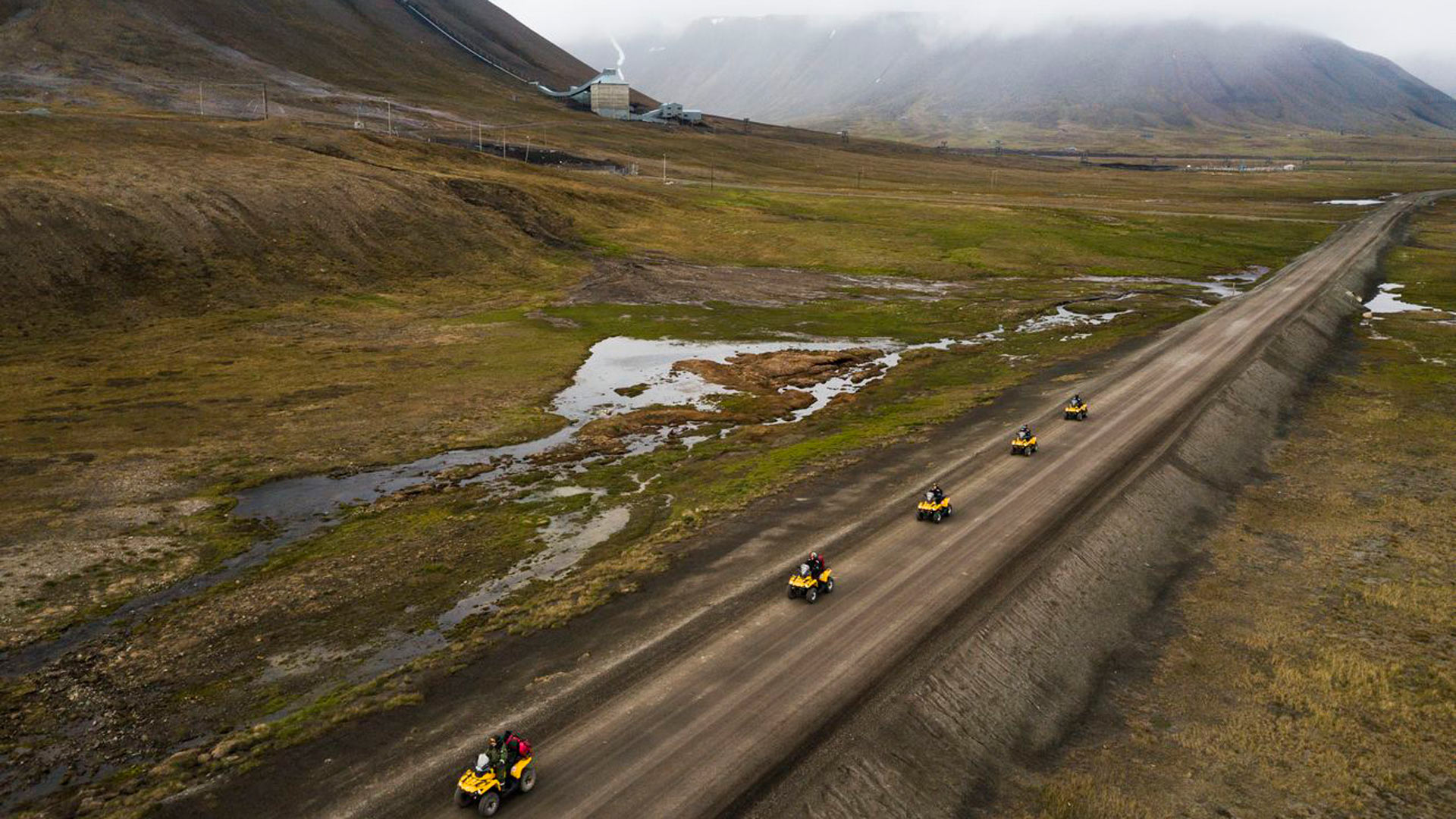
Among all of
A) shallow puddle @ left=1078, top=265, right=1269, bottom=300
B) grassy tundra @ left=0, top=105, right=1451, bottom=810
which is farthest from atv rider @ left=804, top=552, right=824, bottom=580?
shallow puddle @ left=1078, top=265, right=1269, bottom=300

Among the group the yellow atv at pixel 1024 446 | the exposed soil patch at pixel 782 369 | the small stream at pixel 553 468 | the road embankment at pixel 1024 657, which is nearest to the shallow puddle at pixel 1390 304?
the small stream at pixel 553 468

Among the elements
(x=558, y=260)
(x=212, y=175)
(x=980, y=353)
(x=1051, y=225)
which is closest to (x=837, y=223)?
(x=1051, y=225)

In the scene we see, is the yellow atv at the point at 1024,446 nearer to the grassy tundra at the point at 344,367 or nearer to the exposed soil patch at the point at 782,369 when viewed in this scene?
the grassy tundra at the point at 344,367

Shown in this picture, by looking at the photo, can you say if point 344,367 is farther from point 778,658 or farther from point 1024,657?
point 1024,657

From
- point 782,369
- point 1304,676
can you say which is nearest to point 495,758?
point 1304,676

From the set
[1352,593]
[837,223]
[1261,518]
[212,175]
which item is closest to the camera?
[1352,593]

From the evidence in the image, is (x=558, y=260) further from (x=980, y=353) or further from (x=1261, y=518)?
(x=1261, y=518)
